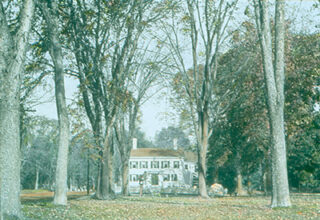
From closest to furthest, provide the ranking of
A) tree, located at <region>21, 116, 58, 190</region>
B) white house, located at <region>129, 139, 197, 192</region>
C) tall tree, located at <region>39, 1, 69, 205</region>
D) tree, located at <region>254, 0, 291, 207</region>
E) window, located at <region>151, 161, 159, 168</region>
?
tree, located at <region>254, 0, 291, 207</region> → tall tree, located at <region>39, 1, 69, 205</region> → white house, located at <region>129, 139, 197, 192</region> → window, located at <region>151, 161, 159, 168</region> → tree, located at <region>21, 116, 58, 190</region>

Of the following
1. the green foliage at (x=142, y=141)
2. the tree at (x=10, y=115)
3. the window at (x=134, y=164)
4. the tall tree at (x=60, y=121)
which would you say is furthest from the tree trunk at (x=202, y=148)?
the green foliage at (x=142, y=141)

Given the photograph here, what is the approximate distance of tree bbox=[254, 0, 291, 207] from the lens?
14023 millimetres

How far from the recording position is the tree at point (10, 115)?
905 cm

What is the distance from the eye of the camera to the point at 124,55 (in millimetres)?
21547

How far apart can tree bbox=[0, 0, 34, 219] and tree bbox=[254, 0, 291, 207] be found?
8.97m

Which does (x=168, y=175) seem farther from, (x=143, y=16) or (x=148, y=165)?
(x=143, y=16)

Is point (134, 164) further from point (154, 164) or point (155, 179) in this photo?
point (155, 179)

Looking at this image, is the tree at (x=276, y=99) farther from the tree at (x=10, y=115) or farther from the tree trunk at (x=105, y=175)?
the tree trunk at (x=105, y=175)

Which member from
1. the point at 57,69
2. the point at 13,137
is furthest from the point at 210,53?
the point at 13,137

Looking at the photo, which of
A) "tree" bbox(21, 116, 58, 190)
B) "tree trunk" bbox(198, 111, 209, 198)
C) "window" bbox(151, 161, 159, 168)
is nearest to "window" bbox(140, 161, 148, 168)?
"window" bbox(151, 161, 159, 168)

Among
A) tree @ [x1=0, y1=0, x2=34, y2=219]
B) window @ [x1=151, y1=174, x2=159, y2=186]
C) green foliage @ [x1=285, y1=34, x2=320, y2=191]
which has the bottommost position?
window @ [x1=151, y1=174, x2=159, y2=186]

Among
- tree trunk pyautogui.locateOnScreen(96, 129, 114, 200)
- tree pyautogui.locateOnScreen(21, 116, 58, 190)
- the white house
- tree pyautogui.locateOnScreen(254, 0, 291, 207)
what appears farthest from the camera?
tree pyautogui.locateOnScreen(21, 116, 58, 190)

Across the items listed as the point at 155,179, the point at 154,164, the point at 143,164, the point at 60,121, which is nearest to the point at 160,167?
the point at 154,164

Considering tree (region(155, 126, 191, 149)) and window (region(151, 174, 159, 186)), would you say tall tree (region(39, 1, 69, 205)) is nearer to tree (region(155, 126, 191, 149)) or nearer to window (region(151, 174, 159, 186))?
window (region(151, 174, 159, 186))
